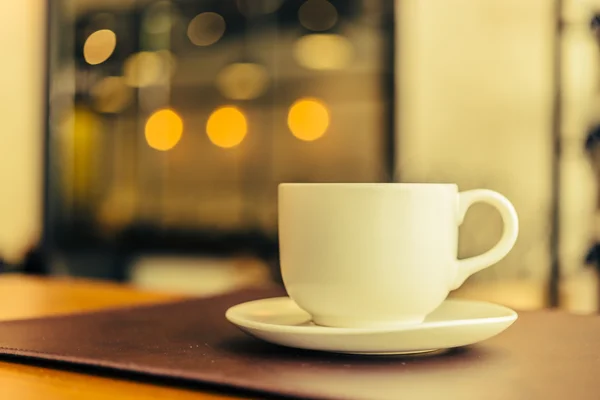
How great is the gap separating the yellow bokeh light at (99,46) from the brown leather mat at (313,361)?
404 centimetres

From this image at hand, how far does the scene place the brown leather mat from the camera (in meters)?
0.38

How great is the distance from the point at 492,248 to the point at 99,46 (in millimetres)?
4245

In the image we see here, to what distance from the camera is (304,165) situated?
387 cm

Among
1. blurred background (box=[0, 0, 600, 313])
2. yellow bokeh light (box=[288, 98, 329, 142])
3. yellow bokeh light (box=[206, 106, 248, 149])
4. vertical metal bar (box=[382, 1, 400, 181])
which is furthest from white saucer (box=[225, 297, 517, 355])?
yellow bokeh light (box=[206, 106, 248, 149])

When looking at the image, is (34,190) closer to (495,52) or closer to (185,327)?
(495,52)

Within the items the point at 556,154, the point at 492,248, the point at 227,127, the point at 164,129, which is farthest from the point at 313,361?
the point at 164,129

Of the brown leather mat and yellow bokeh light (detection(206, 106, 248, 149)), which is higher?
yellow bokeh light (detection(206, 106, 248, 149))

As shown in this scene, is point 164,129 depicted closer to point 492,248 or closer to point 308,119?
point 308,119

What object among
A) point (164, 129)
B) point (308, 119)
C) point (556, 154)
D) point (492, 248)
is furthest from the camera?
point (164, 129)

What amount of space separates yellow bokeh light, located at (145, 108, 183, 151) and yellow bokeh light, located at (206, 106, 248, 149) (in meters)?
0.20

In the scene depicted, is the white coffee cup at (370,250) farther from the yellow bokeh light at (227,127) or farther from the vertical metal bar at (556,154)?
the yellow bokeh light at (227,127)

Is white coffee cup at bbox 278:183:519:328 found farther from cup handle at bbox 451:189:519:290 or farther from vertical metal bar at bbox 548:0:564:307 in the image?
vertical metal bar at bbox 548:0:564:307

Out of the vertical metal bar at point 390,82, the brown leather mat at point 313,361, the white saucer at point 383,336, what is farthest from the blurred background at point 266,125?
the white saucer at point 383,336

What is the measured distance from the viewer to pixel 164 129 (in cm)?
425
